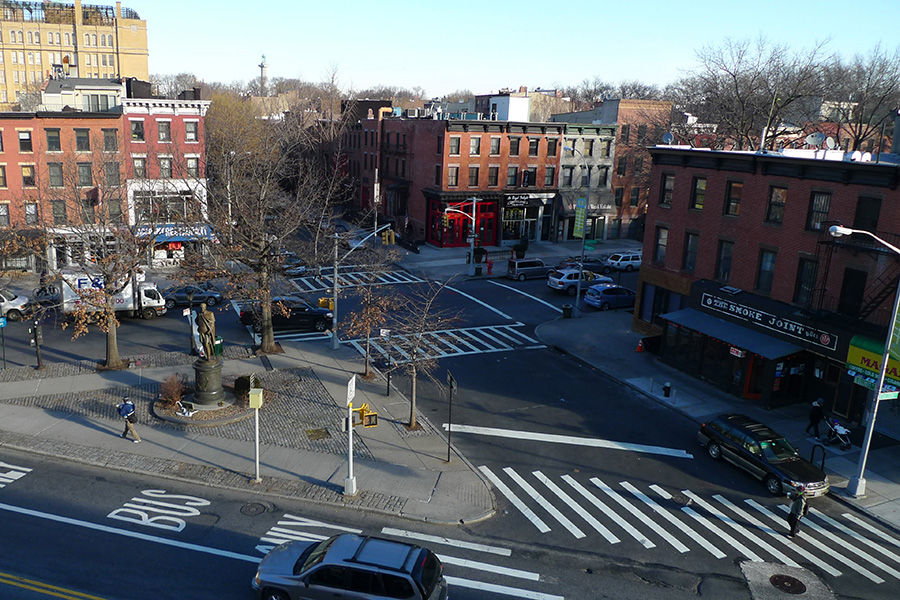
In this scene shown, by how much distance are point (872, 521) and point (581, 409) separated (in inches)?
417

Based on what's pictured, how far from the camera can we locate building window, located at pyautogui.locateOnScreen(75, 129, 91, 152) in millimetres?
47562

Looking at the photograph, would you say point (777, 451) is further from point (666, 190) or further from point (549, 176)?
point (549, 176)

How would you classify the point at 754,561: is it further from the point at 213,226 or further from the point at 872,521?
the point at 213,226

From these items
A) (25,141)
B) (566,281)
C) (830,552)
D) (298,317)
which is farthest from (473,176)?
(830,552)

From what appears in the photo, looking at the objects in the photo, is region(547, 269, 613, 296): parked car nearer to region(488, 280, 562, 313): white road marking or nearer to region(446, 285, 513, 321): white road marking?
region(488, 280, 562, 313): white road marking

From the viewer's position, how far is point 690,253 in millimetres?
34219

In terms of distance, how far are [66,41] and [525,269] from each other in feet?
409

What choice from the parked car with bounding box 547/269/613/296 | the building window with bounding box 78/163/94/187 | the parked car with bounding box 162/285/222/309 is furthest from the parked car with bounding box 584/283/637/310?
the building window with bounding box 78/163/94/187

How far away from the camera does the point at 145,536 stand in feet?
55.2

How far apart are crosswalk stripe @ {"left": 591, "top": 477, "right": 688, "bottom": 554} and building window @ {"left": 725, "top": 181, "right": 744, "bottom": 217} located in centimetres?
1689

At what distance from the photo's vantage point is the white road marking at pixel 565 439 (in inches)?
928

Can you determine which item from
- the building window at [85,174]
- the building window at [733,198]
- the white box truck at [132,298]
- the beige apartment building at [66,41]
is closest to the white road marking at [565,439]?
the building window at [733,198]

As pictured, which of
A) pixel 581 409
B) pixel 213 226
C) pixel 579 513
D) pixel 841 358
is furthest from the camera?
pixel 213 226

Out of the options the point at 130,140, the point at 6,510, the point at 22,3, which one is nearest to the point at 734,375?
the point at 6,510
